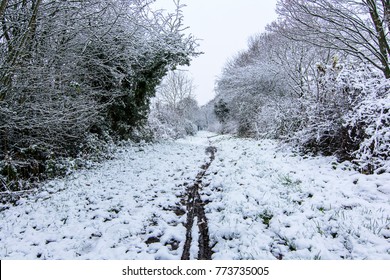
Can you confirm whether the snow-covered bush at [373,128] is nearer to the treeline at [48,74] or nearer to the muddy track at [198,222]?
the muddy track at [198,222]

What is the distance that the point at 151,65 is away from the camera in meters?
12.1

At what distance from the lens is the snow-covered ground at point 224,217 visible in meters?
3.00

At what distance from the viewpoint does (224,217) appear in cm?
393

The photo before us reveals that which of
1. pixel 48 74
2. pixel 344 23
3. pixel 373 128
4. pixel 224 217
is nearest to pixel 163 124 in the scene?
pixel 48 74

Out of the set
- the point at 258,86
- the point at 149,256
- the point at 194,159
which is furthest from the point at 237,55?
the point at 149,256

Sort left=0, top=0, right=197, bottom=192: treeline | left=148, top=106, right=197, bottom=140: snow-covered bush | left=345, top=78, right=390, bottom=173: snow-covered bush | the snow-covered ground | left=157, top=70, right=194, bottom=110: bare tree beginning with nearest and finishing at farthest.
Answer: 1. the snow-covered ground
2. left=345, top=78, right=390, bottom=173: snow-covered bush
3. left=0, top=0, right=197, bottom=192: treeline
4. left=148, top=106, right=197, bottom=140: snow-covered bush
5. left=157, top=70, right=194, bottom=110: bare tree

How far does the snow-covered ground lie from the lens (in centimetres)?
300

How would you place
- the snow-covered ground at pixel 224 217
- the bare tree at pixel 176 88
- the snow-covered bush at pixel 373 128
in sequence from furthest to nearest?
the bare tree at pixel 176 88, the snow-covered bush at pixel 373 128, the snow-covered ground at pixel 224 217

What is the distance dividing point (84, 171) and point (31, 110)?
256 centimetres

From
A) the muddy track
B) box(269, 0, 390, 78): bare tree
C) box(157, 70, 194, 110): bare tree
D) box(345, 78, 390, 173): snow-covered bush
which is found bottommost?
Answer: the muddy track

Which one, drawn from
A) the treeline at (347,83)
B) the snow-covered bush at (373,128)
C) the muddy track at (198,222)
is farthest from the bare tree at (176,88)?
the snow-covered bush at (373,128)

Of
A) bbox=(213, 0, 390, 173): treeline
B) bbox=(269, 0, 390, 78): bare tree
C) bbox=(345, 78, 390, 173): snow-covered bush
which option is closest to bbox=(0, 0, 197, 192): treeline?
bbox=(269, 0, 390, 78): bare tree

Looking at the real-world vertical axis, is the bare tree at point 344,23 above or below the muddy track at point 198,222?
above

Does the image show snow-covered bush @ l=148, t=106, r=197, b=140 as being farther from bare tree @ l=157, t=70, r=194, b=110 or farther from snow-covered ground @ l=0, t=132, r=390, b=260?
snow-covered ground @ l=0, t=132, r=390, b=260
